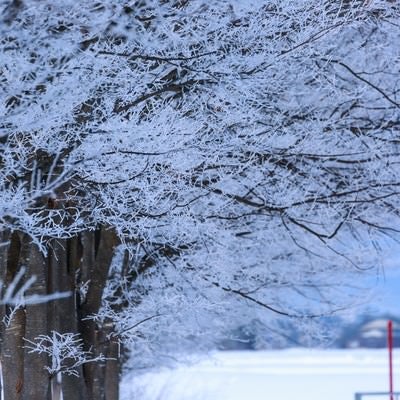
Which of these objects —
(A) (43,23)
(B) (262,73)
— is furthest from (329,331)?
(A) (43,23)

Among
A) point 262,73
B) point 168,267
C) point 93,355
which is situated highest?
point 262,73

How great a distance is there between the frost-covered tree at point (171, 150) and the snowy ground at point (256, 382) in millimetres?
6758

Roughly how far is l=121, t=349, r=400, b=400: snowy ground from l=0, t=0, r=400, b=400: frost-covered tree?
22.2 feet

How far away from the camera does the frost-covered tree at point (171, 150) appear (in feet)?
25.7

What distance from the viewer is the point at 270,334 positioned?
18.5 meters

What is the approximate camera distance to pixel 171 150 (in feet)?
29.0

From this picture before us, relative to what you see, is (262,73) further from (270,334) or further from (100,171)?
(270,334)

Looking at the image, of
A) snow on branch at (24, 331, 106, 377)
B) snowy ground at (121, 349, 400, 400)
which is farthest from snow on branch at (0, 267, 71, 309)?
snowy ground at (121, 349, 400, 400)

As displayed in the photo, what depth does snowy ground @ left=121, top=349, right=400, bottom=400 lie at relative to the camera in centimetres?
2045

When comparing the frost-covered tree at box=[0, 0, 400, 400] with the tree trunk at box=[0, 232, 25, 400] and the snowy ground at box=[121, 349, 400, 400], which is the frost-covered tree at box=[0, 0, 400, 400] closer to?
the tree trunk at box=[0, 232, 25, 400]

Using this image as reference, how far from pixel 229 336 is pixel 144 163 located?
29.8 feet

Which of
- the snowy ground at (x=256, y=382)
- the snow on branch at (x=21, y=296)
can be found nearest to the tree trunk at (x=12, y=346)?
the snow on branch at (x=21, y=296)

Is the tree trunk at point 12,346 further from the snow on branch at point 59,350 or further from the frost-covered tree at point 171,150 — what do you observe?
the snow on branch at point 59,350

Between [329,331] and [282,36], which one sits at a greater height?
[282,36]
